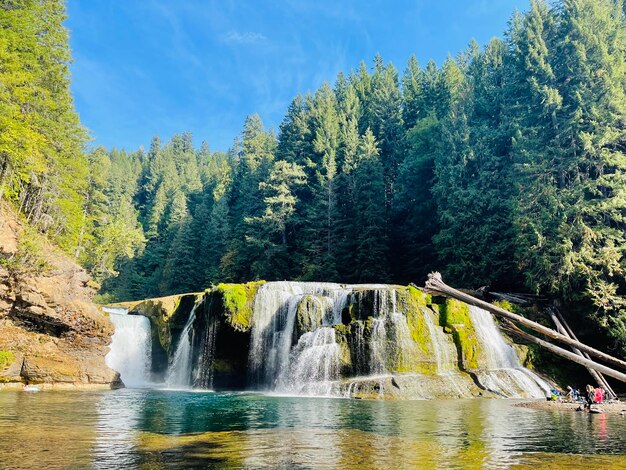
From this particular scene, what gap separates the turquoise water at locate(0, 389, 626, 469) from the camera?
736cm

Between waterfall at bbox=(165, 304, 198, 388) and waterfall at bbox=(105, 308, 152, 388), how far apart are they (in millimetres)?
2530

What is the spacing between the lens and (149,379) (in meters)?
31.5

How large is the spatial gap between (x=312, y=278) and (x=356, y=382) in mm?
21469

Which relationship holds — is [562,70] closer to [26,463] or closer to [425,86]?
[425,86]

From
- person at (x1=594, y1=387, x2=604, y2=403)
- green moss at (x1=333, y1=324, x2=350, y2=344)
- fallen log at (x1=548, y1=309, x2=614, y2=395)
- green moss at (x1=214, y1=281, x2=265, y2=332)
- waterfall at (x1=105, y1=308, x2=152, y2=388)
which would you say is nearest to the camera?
person at (x1=594, y1=387, x2=604, y2=403)

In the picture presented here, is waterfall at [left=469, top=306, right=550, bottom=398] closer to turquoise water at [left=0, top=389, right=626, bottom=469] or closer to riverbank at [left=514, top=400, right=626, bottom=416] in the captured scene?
riverbank at [left=514, top=400, right=626, bottom=416]

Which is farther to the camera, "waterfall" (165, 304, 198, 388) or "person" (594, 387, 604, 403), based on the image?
"waterfall" (165, 304, 198, 388)

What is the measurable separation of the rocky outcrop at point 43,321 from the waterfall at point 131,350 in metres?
5.47

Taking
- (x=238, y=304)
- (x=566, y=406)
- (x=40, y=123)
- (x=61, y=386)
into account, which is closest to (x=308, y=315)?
(x=238, y=304)

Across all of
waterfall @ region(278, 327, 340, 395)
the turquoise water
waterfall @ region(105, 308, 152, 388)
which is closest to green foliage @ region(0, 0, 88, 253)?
waterfall @ region(105, 308, 152, 388)

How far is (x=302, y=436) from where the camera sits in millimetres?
9875

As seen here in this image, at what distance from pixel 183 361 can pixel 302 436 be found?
838 inches

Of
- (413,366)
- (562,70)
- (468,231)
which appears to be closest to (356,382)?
(413,366)

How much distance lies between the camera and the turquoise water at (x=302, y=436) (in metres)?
7.36
